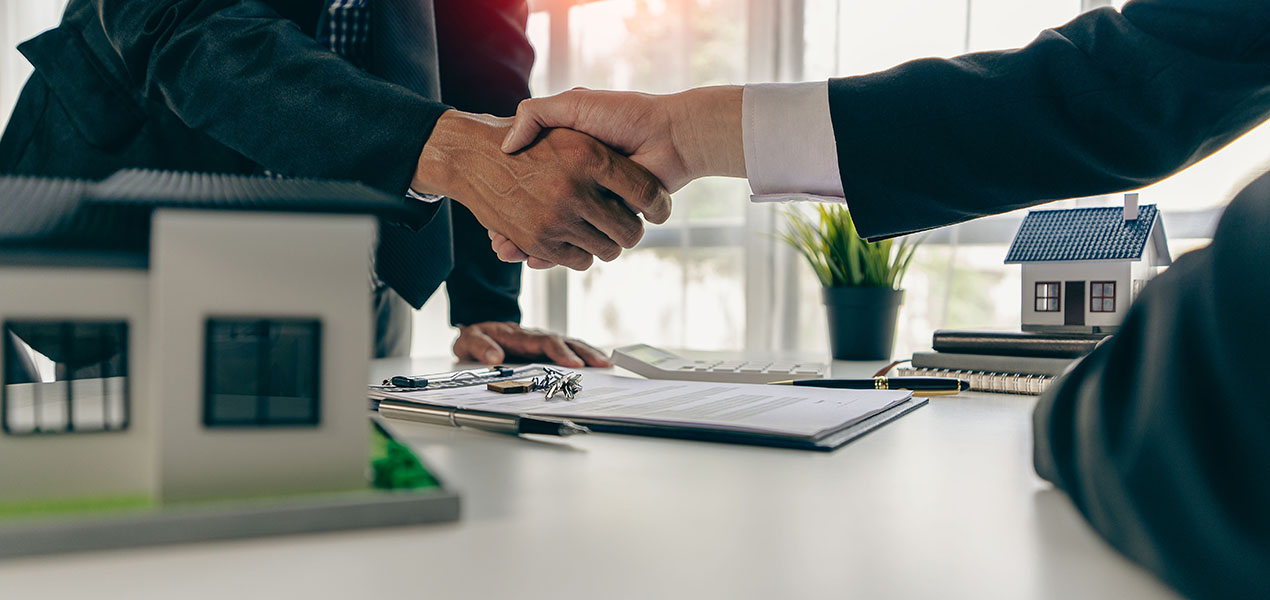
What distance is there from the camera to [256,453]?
34 cm

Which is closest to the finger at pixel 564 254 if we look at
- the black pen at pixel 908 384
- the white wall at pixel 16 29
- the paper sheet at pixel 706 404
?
the paper sheet at pixel 706 404

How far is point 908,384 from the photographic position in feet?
2.83

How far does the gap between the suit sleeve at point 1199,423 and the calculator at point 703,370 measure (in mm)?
620

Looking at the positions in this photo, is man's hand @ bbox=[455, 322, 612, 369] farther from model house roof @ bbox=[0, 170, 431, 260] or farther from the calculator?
model house roof @ bbox=[0, 170, 431, 260]

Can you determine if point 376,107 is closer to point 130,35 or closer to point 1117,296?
point 130,35

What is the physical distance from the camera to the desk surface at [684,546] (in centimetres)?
29

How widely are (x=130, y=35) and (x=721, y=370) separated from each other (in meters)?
0.98

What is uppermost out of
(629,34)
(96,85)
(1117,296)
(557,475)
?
(629,34)

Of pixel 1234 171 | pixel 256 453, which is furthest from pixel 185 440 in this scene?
pixel 1234 171

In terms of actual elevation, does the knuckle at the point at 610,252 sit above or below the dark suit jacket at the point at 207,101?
below

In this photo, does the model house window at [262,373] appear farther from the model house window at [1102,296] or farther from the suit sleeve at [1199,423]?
the model house window at [1102,296]

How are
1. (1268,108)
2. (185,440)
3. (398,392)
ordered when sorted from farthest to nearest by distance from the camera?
(1268,108) < (398,392) < (185,440)

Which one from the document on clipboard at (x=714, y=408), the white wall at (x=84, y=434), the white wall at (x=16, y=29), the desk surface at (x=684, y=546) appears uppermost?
the white wall at (x=16, y=29)

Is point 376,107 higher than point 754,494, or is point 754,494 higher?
point 376,107
